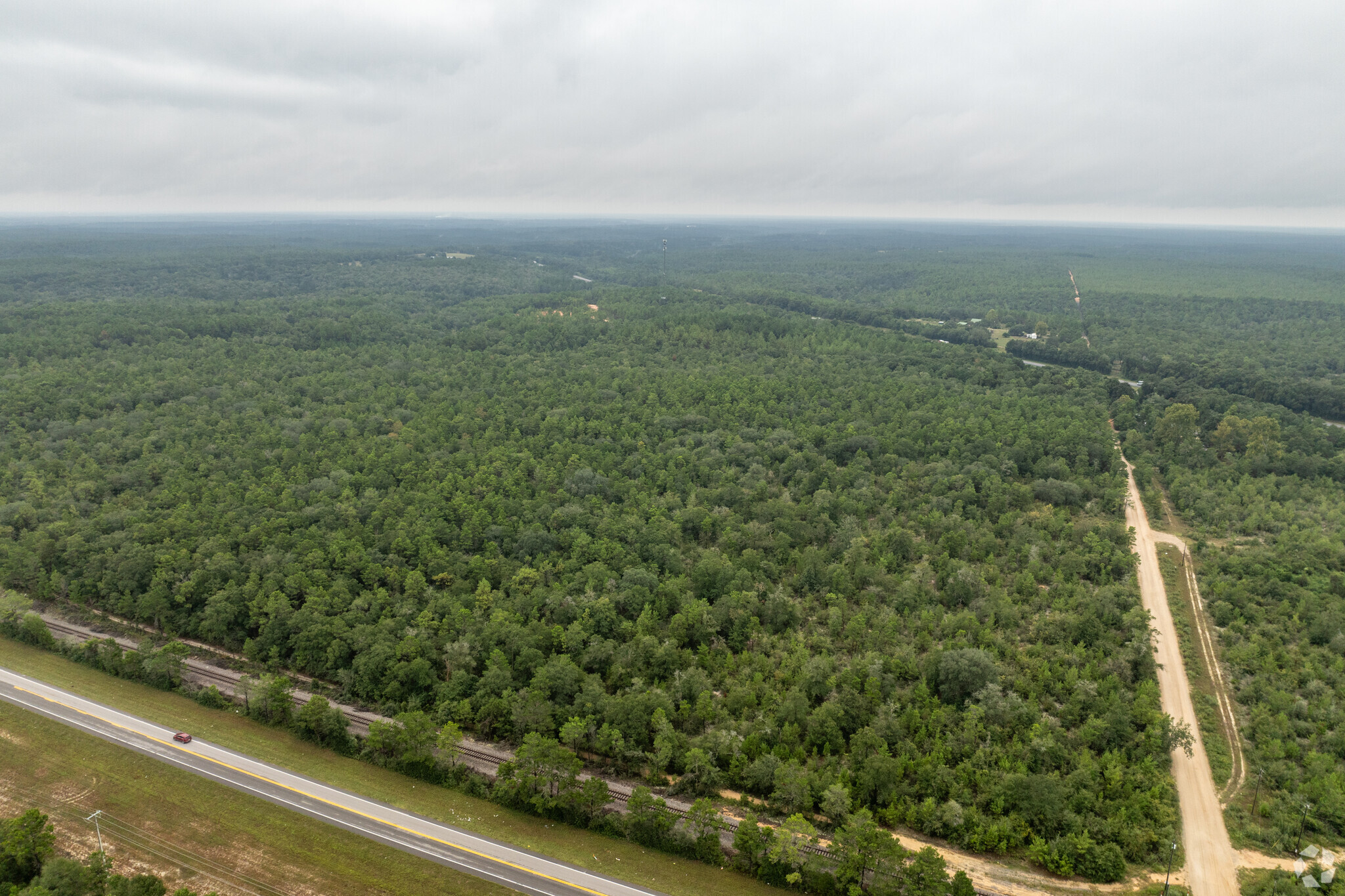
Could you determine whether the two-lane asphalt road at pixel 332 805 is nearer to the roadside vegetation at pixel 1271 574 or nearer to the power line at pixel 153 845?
the power line at pixel 153 845

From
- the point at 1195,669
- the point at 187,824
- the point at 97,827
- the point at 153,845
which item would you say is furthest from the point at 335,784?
the point at 1195,669

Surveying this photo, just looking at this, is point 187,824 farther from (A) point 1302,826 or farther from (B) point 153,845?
(A) point 1302,826

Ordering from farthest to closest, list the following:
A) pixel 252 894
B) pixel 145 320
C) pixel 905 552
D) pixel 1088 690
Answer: pixel 145 320, pixel 905 552, pixel 1088 690, pixel 252 894

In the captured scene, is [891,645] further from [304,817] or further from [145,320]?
[145,320]

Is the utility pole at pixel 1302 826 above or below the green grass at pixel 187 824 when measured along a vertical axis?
above

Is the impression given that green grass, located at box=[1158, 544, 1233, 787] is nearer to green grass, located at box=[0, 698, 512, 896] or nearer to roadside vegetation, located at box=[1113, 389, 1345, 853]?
roadside vegetation, located at box=[1113, 389, 1345, 853]

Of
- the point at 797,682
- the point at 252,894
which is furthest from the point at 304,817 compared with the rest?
the point at 797,682

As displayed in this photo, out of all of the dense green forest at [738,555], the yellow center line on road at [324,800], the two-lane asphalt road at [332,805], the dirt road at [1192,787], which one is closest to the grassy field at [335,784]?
the two-lane asphalt road at [332,805]

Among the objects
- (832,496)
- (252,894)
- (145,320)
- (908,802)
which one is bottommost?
(252,894)
